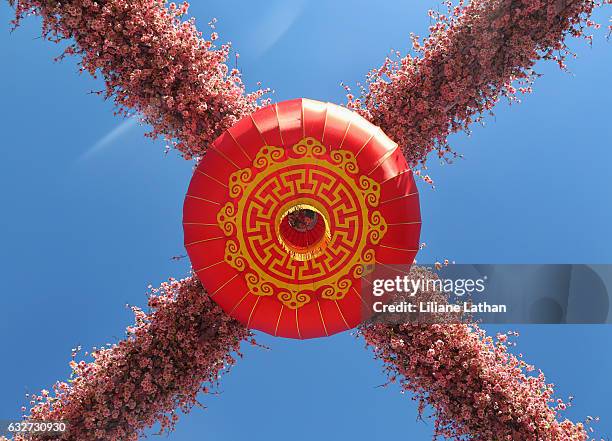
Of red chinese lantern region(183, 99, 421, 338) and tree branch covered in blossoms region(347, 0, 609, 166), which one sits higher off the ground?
tree branch covered in blossoms region(347, 0, 609, 166)

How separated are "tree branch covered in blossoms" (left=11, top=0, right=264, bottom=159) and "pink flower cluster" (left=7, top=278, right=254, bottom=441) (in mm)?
2836

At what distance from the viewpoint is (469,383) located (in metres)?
7.86

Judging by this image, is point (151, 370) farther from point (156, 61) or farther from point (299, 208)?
point (156, 61)

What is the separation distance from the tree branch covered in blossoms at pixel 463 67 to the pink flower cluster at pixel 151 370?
179 inches

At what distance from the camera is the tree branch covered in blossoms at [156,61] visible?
773 centimetres

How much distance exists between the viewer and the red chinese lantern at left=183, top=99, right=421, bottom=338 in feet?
20.2

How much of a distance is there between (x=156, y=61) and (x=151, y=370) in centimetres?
516

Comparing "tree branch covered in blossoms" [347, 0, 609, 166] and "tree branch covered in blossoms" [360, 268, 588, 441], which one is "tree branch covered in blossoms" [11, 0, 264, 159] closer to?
"tree branch covered in blossoms" [347, 0, 609, 166]

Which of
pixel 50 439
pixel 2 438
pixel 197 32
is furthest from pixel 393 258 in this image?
pixel 2 438

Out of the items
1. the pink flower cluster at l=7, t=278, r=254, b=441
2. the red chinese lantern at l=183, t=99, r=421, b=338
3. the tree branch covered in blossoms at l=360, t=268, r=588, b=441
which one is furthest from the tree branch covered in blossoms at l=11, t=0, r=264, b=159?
the tree branch covered in blossoms at l=360, t=268, r=588, b=441

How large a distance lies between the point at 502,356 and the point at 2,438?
27.4 feet

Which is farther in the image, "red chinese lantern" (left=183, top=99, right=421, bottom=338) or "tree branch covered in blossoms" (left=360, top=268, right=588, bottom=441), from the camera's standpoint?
"tree branch covered in blossoms" (left=360, top=268, right=588, bottom=441)

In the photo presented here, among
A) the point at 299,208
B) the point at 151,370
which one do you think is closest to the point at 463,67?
the point at 299,208

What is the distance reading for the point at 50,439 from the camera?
7.55 m
